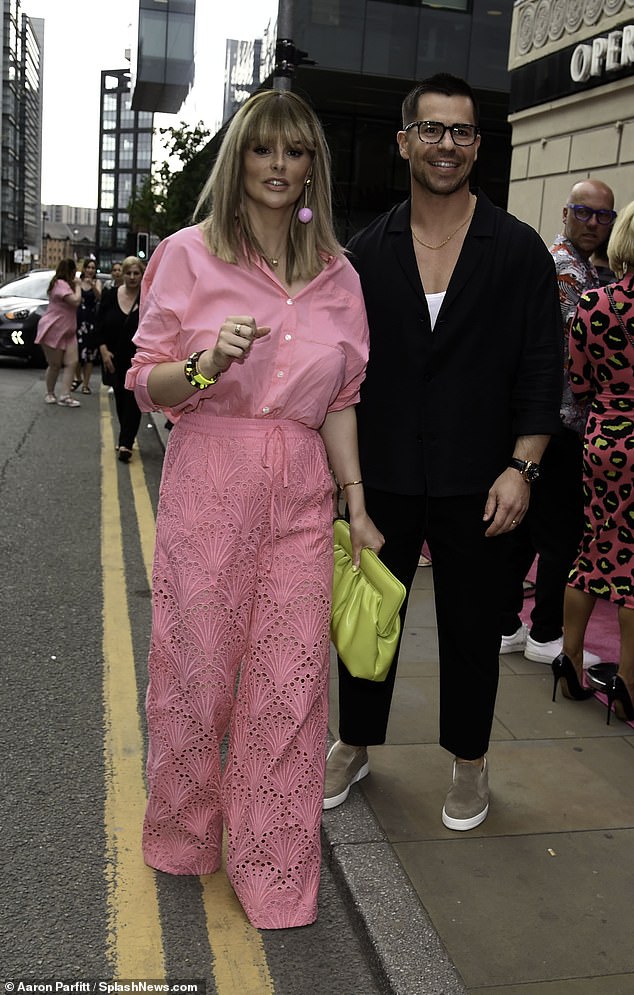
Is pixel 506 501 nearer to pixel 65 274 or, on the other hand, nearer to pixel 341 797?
pixel 341 797

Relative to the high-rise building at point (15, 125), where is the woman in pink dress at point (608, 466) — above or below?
below

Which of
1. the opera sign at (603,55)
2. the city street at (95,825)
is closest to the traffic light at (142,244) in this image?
the opera sign at (603,55)

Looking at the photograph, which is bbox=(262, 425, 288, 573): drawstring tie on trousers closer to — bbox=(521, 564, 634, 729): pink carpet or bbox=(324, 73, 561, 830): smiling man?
bbox=(324, 73, 561, 830): smiling man

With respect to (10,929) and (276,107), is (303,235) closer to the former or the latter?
(276,107)

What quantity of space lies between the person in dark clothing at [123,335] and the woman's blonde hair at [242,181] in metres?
7.75

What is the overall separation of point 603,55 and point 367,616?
26.9 feet

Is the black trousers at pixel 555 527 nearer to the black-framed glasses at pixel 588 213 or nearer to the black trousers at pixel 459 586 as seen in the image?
the black-framed glasses at pixel 588 213

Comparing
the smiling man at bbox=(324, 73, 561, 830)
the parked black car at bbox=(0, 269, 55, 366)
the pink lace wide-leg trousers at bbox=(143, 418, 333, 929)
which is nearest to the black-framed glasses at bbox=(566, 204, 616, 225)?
the smiling man at bbox=(324, 73, 561, 830)

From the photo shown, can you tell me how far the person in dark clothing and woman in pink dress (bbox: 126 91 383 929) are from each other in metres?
7.75

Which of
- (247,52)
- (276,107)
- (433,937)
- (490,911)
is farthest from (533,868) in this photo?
(247,52)

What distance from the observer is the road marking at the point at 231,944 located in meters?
2.73

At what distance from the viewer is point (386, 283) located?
10.7 ft

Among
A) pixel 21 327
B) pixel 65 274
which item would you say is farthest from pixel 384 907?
pixel 21 327

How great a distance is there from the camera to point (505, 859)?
3.30m
